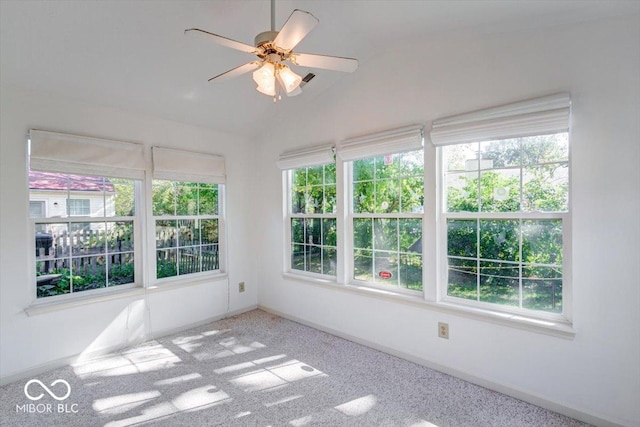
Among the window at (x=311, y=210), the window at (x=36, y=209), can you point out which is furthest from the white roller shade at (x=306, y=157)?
the window at (x=36, y=209)

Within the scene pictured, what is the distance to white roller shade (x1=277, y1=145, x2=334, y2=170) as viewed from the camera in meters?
3.50

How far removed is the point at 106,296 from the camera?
3.17 m

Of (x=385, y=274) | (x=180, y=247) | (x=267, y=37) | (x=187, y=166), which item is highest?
(x=267, y=37)

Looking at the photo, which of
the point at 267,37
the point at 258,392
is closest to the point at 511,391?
the point at 258,392

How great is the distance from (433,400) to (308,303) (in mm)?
1812

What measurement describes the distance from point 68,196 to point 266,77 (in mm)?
2458

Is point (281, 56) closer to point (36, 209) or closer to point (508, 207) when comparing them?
point (508, 207)

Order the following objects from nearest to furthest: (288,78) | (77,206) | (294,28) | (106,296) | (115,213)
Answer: (294,28) < (288,78) < (77,206) < (106,296) < (115,213)

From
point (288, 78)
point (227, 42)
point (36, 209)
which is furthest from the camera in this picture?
point (36, 209)

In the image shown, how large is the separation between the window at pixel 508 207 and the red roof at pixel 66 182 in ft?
10.7

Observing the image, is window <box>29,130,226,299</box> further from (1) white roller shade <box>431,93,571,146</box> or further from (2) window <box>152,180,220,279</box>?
(1) white roller shade <box>431,93,571,146</box>

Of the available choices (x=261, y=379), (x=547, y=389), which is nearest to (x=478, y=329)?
(x=547, y=389)

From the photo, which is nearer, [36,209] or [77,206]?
[36,209]

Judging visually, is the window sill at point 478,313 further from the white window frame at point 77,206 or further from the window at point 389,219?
the white window frame at point 77,206
